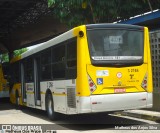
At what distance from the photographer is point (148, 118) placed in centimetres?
1338

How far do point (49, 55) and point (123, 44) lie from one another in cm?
345

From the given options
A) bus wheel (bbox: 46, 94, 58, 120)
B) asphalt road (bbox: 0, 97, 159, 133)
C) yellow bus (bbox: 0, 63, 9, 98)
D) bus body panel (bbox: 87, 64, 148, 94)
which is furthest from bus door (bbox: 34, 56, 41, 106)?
yellow bus (bbox: 0, 63, 9, 98)

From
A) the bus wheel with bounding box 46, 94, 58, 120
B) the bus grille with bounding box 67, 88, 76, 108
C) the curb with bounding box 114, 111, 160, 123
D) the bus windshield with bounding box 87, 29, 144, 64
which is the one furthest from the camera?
the bus wheel with bounding box 46, 94, 58, 120

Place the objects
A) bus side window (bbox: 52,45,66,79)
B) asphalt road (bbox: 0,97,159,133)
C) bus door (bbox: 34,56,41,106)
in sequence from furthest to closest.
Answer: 1. bus door (bbox: 34,56,41,106)
2. bus side window (bbox: 52,45,66,79)
3. asphalt road (bbox: 0,97,159,133)

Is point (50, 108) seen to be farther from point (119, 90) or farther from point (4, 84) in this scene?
point (4, 84)

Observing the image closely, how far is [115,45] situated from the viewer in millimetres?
11945

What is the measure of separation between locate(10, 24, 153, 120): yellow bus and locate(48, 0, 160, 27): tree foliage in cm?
523

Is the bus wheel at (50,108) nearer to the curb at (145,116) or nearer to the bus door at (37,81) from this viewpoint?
the bus door at (37,81)

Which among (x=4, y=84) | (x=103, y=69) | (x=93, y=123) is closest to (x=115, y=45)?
(x=103, y=69)

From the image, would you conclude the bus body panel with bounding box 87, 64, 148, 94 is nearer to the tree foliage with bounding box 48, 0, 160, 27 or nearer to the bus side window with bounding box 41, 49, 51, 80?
the bus side window with bounding box 41, 49, 51, 80

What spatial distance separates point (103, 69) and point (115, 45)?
86 cm

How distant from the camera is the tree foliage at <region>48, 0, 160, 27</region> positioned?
18.1m

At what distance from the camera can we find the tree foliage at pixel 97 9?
59.4ft

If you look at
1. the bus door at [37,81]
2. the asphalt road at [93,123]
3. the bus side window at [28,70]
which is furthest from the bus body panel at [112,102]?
the bus side window at [28,70]
